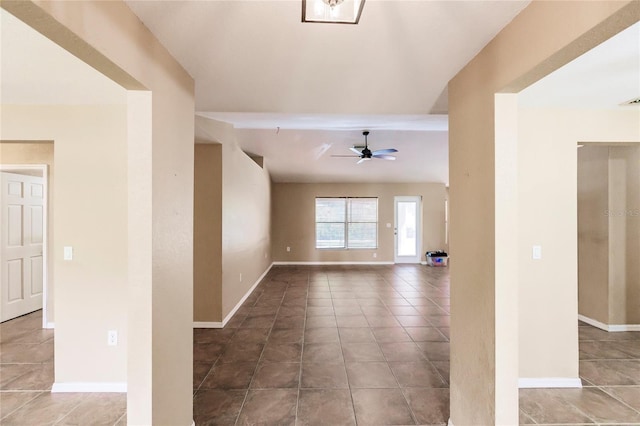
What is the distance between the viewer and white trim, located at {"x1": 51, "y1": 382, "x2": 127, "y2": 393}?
244cm

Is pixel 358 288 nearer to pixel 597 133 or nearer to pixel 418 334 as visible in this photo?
pixel 418 334

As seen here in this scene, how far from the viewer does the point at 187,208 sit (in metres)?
1.84

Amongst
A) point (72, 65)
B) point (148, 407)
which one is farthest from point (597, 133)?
point (72, 65)

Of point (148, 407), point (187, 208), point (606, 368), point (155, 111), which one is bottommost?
point (606, 368)

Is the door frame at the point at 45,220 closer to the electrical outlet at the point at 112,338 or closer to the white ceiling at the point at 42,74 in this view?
the white ceiling at the point at 42,74

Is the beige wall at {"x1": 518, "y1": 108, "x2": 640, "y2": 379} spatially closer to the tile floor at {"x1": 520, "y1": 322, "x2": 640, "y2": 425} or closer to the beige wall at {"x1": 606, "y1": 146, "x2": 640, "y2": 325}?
the tile floor at {"x1": 520, "y1": 322, "x2": 640, "y2": 425}

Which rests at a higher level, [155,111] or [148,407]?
[155,111]

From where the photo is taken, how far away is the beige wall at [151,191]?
3.47 ft

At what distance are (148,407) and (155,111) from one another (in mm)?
1459

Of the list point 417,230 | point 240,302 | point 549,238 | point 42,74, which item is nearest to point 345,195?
point 417,230

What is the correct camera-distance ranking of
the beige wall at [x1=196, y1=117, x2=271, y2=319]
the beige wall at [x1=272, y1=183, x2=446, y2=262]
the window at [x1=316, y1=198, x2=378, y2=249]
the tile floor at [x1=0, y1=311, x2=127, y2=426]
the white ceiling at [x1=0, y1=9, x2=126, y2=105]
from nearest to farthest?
the white ceiling at [x1=0, y1=9, x2=126, y2=105]
the tile floor at [x1=0, y1=311, x2=127, y2=426]
the beige wall at [x1=196, y1=117, x2=271, y2=319]
the beige wall at [x1=272, y1=183, x2=446, y2=262]
the window at [x1=316, y1=198, x2=378, y2=249]

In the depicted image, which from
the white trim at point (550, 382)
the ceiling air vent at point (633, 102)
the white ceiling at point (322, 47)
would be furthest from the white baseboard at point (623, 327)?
the white ceiling at point (322, 47)

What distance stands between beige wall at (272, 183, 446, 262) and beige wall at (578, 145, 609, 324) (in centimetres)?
449

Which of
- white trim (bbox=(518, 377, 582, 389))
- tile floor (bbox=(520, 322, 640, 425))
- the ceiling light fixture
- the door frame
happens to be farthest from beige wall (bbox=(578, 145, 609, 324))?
the door frame
